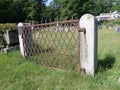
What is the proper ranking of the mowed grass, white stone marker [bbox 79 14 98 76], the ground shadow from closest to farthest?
the mowed grass < white stone marker [bbox 79 14 98 76] < the ground shadow

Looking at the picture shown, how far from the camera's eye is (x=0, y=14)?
26.2m

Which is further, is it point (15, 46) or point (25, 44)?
point (15, 46)

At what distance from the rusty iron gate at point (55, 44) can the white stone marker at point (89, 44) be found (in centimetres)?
15

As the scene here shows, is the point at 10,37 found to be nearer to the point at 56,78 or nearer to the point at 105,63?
the point at 56,78

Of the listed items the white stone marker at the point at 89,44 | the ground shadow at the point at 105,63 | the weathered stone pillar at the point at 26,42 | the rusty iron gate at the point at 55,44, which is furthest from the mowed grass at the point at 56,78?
the weathered stone pillar at the point at 26,42

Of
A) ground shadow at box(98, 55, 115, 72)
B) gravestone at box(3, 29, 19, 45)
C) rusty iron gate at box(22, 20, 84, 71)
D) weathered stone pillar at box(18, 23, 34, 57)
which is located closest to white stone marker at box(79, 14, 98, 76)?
rusty iron gate at box(22, 20, 84, 71)

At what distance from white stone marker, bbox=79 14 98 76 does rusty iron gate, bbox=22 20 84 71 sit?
15cm

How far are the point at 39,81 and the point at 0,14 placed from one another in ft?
81.0

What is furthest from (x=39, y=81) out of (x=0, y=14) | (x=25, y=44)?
(x=0, y=14)

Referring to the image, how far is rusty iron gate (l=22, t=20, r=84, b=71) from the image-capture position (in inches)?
169

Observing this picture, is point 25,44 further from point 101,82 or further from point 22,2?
point 22,2

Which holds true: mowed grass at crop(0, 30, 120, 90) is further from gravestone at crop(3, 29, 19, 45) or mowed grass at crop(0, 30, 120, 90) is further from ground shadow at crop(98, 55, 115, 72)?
gravestone at crop(3, 29, 19, 45)

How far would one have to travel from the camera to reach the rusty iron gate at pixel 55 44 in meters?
4.29

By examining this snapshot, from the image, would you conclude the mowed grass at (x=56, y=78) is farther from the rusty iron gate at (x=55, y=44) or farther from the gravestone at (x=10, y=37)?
the gravestone at (x=10, y=37)
